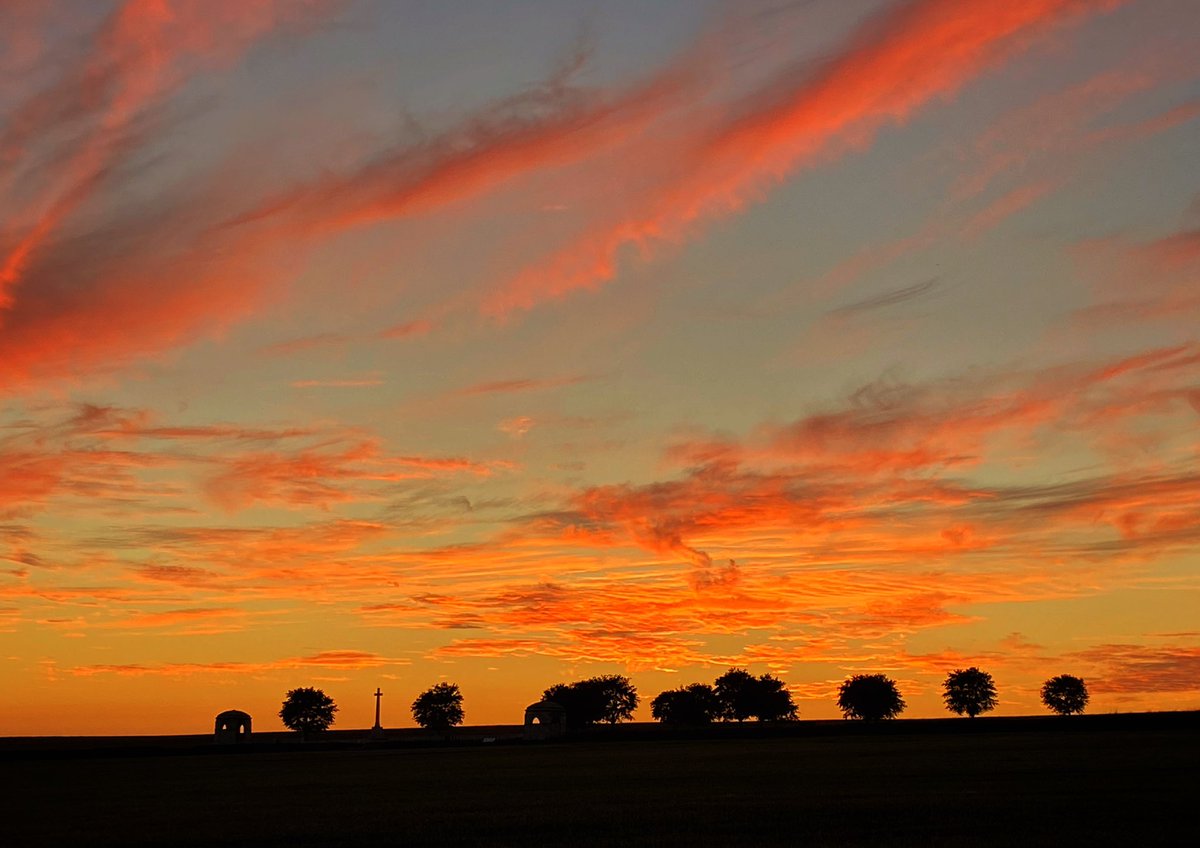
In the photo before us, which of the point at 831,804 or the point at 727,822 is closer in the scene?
the point at 727,822

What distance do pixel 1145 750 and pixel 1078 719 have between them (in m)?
98.0

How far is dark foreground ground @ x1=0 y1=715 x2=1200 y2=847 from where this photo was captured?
37375mm

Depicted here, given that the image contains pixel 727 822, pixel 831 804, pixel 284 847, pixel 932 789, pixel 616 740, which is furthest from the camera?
pixel 616 740

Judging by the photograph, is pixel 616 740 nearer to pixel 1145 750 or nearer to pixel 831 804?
pixel 1145 750

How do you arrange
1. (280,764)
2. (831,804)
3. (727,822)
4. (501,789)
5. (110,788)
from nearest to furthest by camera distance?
(727,822) < (831,804) < (501,789) < (110,788) < (280,764)

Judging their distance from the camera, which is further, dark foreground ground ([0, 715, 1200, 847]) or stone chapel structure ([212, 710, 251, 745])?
stone chapel structure ([212, 710, 251, 745])

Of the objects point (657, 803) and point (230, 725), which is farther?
point (230, 725)

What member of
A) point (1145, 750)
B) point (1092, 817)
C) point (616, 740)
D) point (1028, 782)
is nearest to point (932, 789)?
point (1028, 782)

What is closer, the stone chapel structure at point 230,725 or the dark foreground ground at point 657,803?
the dark foreground ground at point 657,803

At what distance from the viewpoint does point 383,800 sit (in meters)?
56.6

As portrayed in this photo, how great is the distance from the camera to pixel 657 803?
50.7 meters

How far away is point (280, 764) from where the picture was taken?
107812mm

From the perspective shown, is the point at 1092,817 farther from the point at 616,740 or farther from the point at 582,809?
the point at 616,740

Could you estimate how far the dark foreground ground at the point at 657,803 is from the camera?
3738 centimetres
